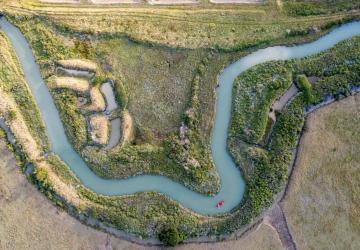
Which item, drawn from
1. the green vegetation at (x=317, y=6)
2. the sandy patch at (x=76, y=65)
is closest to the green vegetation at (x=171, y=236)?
the sandy patch at (x=76, y=65)

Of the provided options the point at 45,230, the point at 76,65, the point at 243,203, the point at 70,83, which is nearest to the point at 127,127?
the point at 70,83

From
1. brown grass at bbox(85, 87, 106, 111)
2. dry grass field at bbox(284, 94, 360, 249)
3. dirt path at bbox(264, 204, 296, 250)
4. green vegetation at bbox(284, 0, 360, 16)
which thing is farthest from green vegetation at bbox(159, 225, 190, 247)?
green vegetation at bbox(284, 0, 360, 16)

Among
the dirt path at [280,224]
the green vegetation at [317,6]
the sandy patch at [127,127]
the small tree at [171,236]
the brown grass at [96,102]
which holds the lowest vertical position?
the dirt path at [280,224]

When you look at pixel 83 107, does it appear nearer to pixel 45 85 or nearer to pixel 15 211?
pixel 45 85

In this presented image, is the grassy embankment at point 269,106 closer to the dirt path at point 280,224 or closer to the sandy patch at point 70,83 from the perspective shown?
the dirt path at point 280,224

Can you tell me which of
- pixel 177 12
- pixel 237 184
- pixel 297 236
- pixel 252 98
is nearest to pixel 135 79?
pixel 177 12

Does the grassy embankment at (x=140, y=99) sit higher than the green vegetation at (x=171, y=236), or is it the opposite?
the grassy embankment at (x=140, y=99)

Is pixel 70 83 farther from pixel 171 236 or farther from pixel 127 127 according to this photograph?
pixel 171 236
